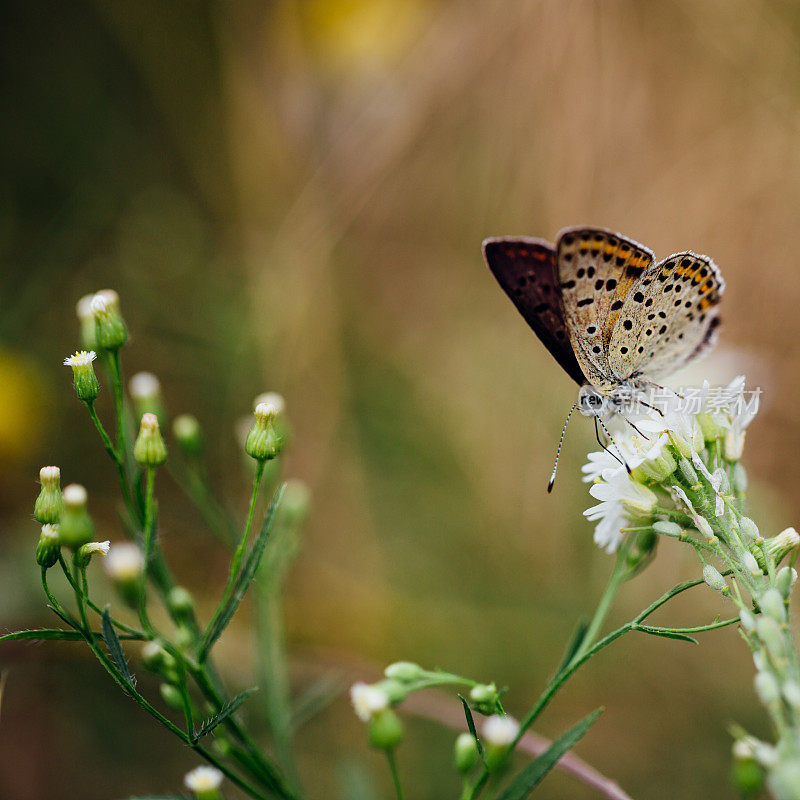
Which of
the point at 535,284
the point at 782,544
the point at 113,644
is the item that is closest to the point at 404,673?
the point at 113,644

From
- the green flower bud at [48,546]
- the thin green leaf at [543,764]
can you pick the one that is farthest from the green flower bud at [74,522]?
the thin green leaf at [543,764]

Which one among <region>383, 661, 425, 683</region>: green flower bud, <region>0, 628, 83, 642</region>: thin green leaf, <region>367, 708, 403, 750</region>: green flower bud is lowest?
<region>367, 708, 403, 750</region>: green flower bud

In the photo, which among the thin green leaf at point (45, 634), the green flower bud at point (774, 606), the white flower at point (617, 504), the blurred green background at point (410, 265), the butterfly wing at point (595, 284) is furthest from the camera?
the blurred green background at point (410, 265)

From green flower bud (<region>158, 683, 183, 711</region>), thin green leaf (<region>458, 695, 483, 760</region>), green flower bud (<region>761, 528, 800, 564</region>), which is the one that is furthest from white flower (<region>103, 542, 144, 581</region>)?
green flower bud (<region>761, 528, 800, 564</region>)

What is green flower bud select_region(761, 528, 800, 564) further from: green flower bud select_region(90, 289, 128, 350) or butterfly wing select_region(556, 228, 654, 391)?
green flower bud select_region(90, 289, 128, 350)

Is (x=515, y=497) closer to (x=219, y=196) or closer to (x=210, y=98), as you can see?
(x=219, y=196)

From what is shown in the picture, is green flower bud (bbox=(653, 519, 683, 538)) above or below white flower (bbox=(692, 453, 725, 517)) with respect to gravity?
below

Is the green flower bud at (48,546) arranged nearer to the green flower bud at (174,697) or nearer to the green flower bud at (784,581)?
the green flower bud at (174,697)

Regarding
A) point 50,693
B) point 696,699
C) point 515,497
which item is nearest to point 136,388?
point 50,693
